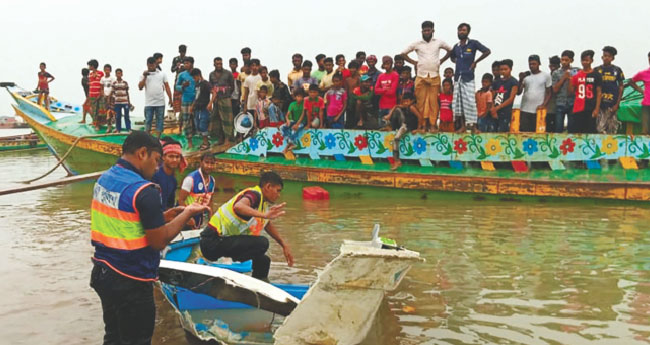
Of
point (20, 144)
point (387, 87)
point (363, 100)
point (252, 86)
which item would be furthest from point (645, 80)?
point (20, 144)

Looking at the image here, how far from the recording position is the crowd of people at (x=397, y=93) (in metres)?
10.7

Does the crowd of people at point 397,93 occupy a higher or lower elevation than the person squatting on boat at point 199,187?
higher

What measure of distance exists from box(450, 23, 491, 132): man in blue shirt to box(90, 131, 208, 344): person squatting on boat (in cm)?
Result: 822

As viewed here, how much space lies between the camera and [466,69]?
1084 centimetres

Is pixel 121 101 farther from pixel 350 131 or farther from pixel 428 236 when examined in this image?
pixel 428 236

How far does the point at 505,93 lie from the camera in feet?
35.8

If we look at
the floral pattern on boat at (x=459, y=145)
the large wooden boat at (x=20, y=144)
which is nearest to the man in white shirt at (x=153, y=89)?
the floral pattern on boat at (x=459, y=145)

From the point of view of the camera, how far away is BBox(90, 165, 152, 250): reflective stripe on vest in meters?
3.32

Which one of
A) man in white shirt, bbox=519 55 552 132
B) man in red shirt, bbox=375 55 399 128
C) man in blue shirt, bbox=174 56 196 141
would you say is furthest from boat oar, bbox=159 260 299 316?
man in blue shirt, bbox=174 56 196 141

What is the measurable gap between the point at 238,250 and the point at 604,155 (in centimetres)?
775

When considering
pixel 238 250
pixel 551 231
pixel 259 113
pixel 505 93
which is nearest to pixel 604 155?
pixel 505 93

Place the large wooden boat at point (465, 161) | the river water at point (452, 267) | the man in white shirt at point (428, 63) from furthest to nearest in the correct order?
the man in white shirt at point (428, 63)
the large wooden boat at point (465, 161)
the river water at point (452, 267)

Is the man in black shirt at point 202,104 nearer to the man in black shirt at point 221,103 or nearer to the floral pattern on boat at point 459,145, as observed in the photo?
the man in black shirt at point 221,103

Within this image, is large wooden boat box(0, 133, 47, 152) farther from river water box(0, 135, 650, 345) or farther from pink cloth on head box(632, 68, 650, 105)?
pink cloth on head box(632, 68, 650, 105)
